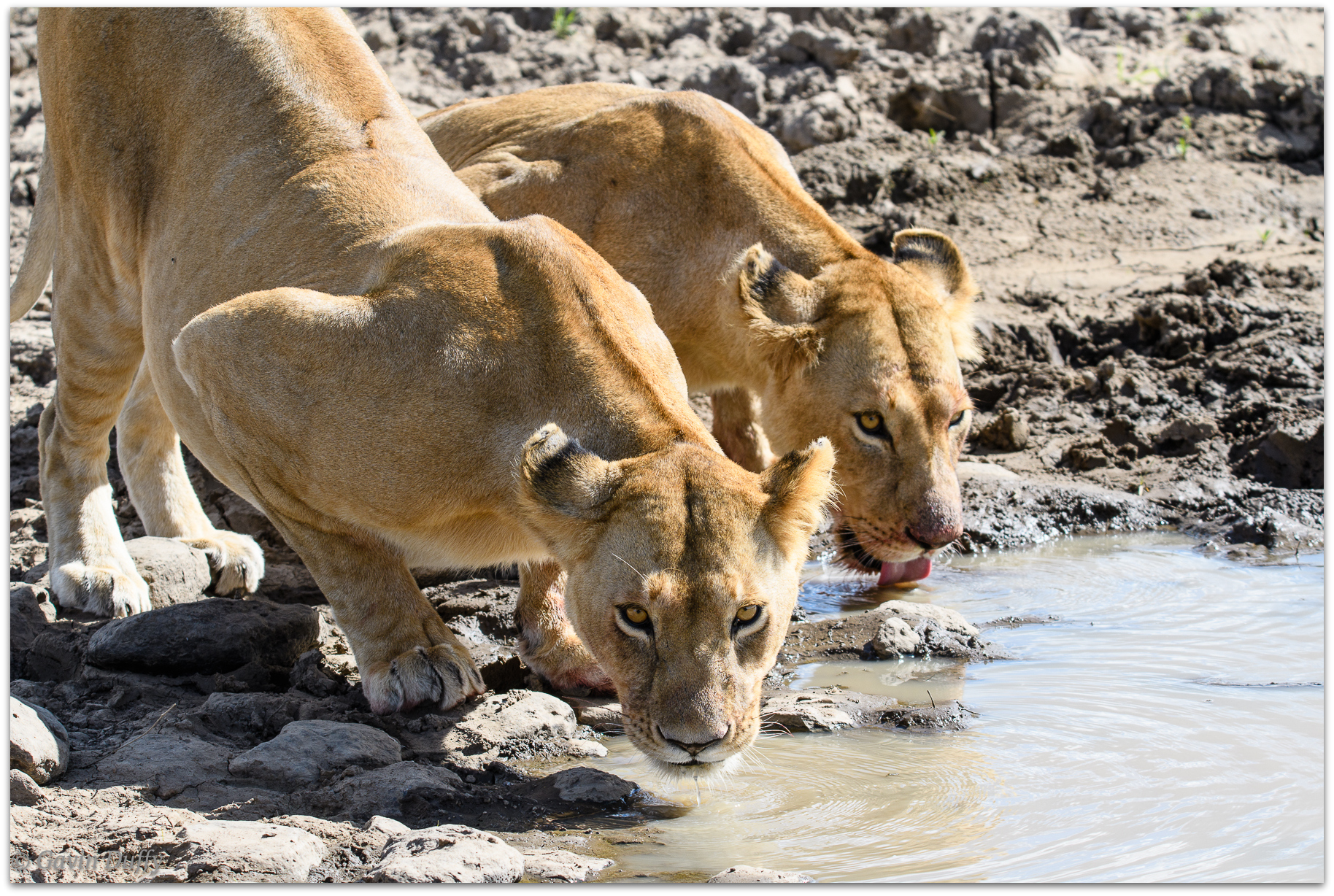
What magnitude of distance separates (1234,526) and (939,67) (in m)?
6.25

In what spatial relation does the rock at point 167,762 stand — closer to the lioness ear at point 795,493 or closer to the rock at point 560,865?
the rock at point 560,865

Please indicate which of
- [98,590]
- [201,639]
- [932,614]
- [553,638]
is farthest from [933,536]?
[98,590]

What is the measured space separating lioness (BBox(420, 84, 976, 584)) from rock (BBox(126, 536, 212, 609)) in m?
2.09

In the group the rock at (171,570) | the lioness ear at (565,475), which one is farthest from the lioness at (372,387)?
the rock at (171,570)

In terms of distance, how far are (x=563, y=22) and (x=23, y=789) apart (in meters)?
9.75

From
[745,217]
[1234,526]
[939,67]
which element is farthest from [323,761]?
[939,67]

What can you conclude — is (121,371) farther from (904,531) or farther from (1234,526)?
(1234,526)

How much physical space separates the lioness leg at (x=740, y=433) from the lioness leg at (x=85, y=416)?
2.91 m

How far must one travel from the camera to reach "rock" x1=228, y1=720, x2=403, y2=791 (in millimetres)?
4074

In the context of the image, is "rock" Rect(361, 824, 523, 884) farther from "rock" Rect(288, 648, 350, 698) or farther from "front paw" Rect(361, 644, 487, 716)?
"rock" Rect(288, 648, 350, 698)

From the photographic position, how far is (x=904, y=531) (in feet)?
18.4

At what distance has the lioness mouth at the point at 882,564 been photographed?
19.4 ft

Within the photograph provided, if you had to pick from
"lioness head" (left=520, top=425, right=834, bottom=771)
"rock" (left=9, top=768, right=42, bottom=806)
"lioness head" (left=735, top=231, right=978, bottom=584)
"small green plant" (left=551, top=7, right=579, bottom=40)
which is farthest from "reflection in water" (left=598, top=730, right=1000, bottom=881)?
"small green plant" (left=551, top=7, right=579, bottom=40)

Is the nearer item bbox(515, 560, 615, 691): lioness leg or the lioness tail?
bbox(515, 560, 615, 691): lioness leg
